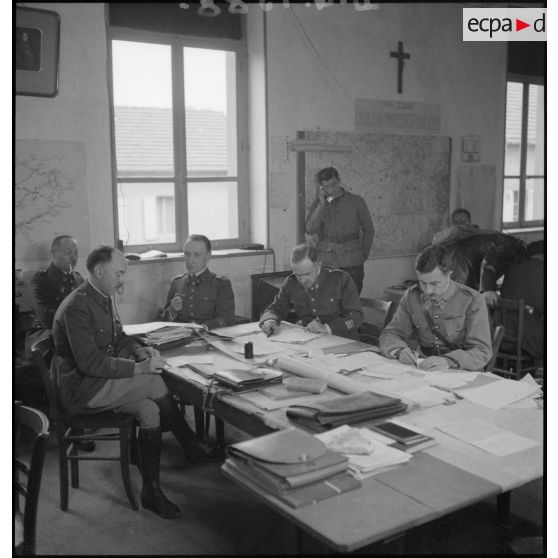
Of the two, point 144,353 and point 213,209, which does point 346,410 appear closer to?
point 144,353

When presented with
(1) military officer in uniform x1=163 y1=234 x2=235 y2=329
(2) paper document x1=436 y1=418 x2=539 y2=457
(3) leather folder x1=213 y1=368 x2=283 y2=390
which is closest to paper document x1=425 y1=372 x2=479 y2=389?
(2) paper document x1=436 y1=418 x2=539 y2=457

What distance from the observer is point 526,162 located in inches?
351

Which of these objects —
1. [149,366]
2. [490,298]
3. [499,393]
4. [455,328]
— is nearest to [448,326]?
[455,328]

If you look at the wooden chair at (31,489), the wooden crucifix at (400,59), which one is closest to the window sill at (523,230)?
the wooden crucifix at (400,59)

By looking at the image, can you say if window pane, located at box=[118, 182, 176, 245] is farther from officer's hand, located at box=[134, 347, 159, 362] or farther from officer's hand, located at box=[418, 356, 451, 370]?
officer's hand, located at box=[418, 356, 451, 370]

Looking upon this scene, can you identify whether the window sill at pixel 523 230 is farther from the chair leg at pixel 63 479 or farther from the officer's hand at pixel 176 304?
the chair leg at pixel 63 479

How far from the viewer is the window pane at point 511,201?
876 cm

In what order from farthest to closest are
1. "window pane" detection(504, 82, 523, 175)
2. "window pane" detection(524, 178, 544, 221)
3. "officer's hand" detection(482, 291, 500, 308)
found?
1. "window pane" detection(524, 178, 544, 221)
2. "window pane" detection(504, 82, 523, 175)
3. "officer's hand" detection(482, 291, 500, 308)

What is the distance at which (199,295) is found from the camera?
193 inches

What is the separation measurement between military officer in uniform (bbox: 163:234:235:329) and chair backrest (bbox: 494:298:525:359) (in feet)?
6.11

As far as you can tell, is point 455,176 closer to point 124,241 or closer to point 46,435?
point 124,241

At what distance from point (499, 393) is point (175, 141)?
4151 millimetres

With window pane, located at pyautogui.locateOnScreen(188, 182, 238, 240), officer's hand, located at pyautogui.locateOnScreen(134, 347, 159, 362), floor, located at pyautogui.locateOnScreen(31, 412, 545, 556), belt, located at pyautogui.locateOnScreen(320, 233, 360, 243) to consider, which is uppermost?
window pane, located at pyautogui.locateOnScreen(188, 182, 238, 240)

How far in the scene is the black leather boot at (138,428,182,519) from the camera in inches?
130
